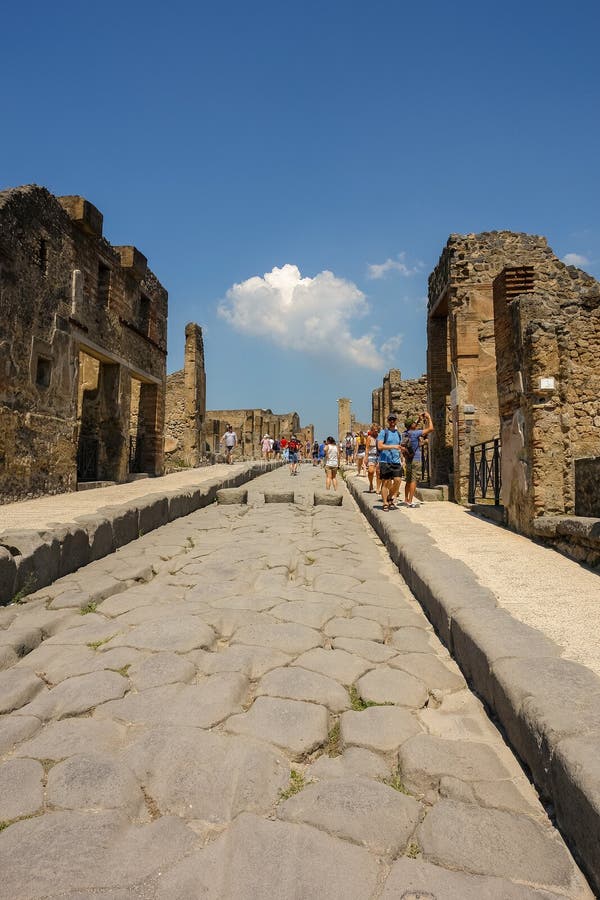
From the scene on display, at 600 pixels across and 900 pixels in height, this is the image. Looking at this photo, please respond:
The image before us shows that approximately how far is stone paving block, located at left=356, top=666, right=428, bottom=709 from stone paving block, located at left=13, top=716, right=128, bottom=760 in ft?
3.32

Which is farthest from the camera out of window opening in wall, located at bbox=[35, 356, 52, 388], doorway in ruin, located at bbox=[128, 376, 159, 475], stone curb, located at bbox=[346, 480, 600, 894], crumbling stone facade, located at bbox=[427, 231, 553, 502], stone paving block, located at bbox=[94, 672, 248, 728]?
doorway in ruin, located at bbox=[128, 376, 159, 475]

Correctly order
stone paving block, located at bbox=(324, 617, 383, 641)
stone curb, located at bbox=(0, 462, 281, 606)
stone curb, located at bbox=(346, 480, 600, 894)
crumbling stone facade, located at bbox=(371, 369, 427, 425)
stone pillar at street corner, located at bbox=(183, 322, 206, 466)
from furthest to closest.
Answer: stone pillar at street corner, located at bbox=(183, 322, 206, 466) < crumbling stone facade, located at bbox=(371, 369, 427, 425) < stone curb, located at bbox=(0, 462, 281, 606) < stone paving block, located at bbox=(324, 617, 383, 641) < stone curb, located at bbox=(346, 480, 600, 894)

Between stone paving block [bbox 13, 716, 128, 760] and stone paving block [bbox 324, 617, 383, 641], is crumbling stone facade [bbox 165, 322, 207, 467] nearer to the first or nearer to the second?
stone paving block [bbox 324, 617, 383, 641]

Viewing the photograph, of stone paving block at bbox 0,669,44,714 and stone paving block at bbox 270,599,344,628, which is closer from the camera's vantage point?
stone paving block at bbox 0,669,44,714

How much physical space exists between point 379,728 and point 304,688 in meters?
0.42

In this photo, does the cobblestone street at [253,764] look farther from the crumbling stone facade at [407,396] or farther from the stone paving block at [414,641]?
the crumbling stone facade at [407,396]

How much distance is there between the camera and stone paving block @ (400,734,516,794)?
1728 millimetres

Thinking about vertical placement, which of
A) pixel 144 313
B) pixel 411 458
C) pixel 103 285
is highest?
pixel 144 313

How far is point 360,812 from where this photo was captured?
1555 millimetres

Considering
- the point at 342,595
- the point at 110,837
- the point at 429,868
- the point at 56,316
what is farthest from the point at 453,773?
the point at 56,316

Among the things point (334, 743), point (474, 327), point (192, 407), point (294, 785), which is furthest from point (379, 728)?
point (192, 407)

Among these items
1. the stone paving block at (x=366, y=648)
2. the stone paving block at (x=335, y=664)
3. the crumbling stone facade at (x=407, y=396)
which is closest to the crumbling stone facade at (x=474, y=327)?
the stone paving block at (x=366, y=648)

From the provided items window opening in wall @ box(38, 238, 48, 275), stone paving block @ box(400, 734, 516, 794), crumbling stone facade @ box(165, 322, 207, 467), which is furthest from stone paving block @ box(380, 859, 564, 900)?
crumbling stone facade @ box(165, 322, 207, 467)

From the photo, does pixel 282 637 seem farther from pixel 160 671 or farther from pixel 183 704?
Answer: pixel 183 704
